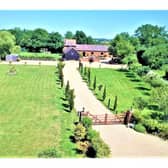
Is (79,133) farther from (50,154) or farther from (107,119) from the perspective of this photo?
(107,119)

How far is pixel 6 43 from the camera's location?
24016 millimetres

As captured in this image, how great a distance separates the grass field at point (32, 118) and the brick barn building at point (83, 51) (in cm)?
586

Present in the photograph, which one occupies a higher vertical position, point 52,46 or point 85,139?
point 52,46

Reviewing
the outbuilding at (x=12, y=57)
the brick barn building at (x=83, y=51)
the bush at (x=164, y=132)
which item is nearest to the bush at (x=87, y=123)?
the bush at (x=164, y=132)

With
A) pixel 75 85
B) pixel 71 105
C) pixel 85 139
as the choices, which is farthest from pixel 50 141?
pixel 75 85

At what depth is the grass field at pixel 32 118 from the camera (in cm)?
1112

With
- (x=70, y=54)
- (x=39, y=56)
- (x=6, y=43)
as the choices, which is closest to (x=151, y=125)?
(x=6, y=43)

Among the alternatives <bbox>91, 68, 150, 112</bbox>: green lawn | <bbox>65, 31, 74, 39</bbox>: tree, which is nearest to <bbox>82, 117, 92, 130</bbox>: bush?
<bbox>91, 68, 150, 112</bbox>: green lawn

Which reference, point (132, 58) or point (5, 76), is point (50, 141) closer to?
point (5, 76)

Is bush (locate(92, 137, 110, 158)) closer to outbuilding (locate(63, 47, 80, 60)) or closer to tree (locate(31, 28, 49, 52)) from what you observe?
tree (locate(31, 28, 49, 52))

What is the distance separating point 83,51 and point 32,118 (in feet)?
48.0

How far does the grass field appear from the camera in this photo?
36.5ft
